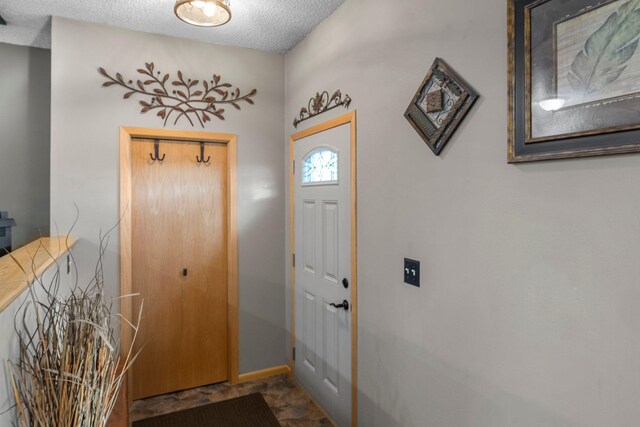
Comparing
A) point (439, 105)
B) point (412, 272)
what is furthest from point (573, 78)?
point (412, 272)

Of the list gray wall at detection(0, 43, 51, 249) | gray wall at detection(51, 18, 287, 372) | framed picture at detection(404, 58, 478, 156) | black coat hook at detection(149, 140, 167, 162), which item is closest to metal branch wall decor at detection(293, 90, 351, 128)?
gray wall at detection(51, 18, 287, 372)

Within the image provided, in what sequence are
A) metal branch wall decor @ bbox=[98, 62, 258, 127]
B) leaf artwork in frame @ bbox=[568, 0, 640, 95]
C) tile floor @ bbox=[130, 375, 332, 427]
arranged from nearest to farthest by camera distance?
1. leaf artwork in frame @ bbox=[568, 0, 640, 95]
2. tile floor @ bbox=[130, 375, 332, 427]
3. metal branch wall decor @ bbox=[98, 62, 258, 127]

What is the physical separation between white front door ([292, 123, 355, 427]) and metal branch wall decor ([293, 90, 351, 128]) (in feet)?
0.48

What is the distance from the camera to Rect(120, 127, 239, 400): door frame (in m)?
2.74

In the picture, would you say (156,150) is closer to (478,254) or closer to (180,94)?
(180,94)

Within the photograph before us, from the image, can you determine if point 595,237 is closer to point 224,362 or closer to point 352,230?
point 352,230

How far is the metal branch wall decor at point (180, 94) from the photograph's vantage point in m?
2.78

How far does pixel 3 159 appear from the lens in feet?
9.67

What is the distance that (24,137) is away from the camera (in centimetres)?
299

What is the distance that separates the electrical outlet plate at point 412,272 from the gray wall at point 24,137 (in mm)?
2821

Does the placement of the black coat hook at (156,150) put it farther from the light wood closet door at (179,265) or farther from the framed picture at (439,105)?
the framed picture at (439,105)

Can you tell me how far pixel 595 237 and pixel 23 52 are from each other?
380 cm

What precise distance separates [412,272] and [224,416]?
175 cm

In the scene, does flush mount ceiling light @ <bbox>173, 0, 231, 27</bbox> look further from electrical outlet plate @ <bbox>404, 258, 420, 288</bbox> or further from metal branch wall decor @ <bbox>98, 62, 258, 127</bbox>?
electrical outlet plate @ <bbox>404, 258, 420, 288</bbox>
